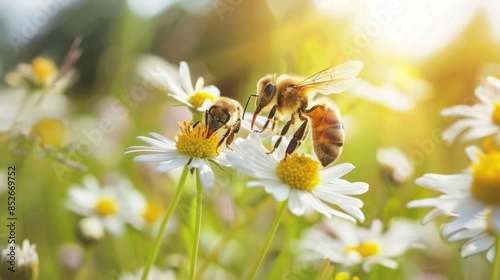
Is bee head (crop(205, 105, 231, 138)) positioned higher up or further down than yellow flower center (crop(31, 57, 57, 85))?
further down

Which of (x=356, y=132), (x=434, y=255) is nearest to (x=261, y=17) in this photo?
(x=356, y=132)

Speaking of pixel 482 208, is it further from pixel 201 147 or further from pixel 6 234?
pixel 6 234

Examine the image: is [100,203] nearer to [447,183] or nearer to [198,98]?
[198,98]

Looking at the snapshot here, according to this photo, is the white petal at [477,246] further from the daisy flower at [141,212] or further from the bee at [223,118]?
the daisy flower at [141,212]

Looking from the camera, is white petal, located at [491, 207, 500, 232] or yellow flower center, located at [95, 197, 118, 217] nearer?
white petal, located at [491, 207, 500, 232]

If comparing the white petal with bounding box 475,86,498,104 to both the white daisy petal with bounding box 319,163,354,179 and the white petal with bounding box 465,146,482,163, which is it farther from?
the white daisy petal with bounding box 319,163,354,179
